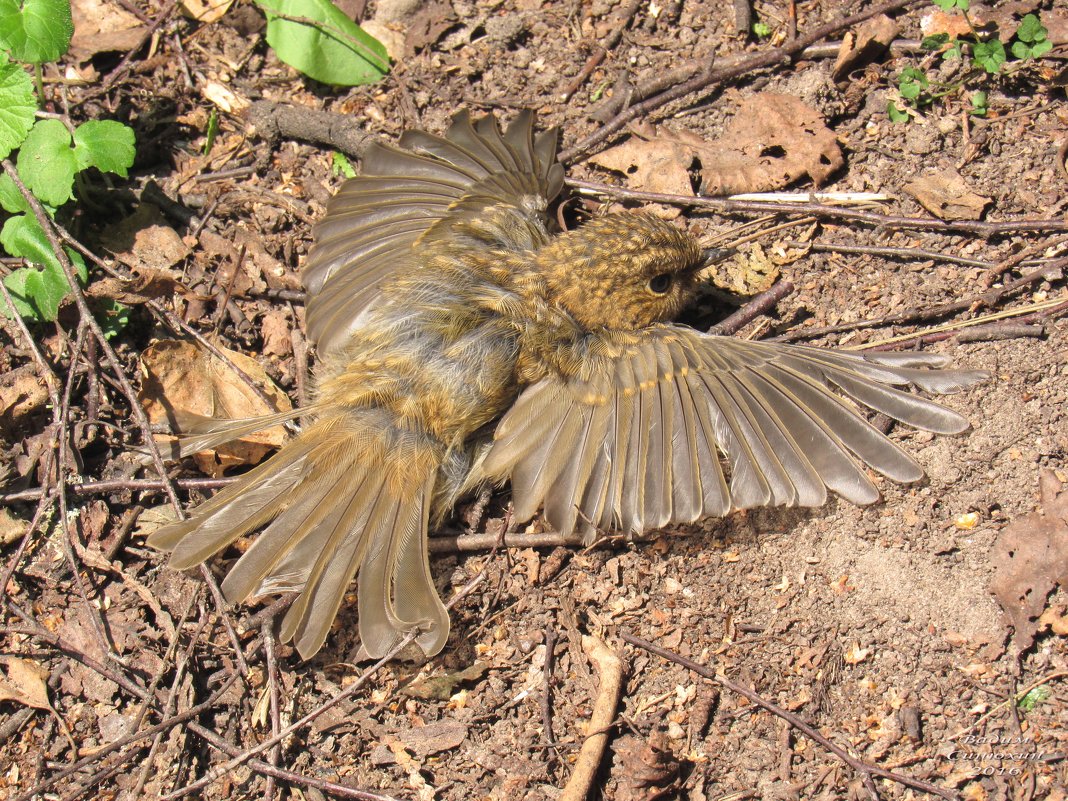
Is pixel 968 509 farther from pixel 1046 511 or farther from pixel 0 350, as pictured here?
pixel 0 350

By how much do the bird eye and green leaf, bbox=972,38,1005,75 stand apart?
6.16 feet

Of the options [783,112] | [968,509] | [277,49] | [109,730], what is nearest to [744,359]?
[968,509]

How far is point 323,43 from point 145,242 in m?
1.50

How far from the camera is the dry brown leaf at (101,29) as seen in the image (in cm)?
544

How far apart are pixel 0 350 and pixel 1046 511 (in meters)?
4.57

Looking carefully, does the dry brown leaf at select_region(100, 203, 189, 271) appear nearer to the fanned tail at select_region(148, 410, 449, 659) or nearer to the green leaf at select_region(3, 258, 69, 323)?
the green leaf at select_region(3, 258, 69, 323)

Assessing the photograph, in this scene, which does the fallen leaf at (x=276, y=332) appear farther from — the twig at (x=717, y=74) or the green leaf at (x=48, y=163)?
the twig at (x=717, y=74)

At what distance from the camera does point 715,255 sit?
443 cm

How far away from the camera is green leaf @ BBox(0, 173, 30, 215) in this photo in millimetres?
4484

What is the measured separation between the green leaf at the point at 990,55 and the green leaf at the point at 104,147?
→ 4019mm

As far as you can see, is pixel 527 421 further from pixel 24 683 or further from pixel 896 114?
pixel 896 114

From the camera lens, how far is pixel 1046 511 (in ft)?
12.1

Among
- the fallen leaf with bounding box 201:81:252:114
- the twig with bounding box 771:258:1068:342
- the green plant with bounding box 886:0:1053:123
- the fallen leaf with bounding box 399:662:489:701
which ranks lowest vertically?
the fallen leaf with bounding box 399:662:489:701

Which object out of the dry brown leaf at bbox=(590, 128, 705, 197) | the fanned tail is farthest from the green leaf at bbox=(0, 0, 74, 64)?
the dry brown leaf at bbox=(590, 128, 705, 197)
